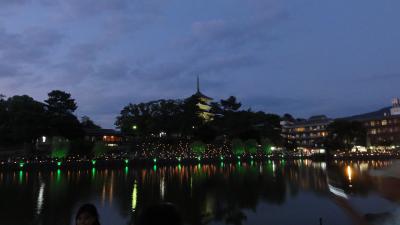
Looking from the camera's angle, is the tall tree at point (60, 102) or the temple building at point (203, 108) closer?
the tall tree at point (60, 102)

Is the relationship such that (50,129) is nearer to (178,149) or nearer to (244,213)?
(178,149)

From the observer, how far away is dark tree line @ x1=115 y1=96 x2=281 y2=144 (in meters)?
65.4

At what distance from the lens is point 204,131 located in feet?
227

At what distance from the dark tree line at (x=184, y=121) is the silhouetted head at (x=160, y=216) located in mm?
62209

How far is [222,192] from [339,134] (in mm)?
66382

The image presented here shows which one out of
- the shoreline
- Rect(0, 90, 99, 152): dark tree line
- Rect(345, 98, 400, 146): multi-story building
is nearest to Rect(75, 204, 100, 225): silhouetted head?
Answer: the shoreline

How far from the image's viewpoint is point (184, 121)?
66.9m

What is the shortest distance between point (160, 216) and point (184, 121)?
64.6 meters

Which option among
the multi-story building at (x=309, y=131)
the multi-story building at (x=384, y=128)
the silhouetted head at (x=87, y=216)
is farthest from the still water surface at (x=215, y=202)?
the multi-story building at (x=309, y=131)

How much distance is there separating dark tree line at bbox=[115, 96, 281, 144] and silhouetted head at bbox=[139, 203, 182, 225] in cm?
6221

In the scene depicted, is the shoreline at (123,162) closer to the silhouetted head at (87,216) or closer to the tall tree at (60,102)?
the tall tree at (60,102)

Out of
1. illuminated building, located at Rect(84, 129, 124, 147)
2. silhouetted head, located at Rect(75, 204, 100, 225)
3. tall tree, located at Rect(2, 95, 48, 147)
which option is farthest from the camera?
illuminated building, located at Rect(84, 129, 124, 147)

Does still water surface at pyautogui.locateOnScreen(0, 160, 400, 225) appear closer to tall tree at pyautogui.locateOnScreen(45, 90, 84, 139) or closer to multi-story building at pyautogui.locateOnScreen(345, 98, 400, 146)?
tall tree at pyautogui.locateOnScreen(45, 90, 84, 139)

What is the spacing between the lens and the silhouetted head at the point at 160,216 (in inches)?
95.0
